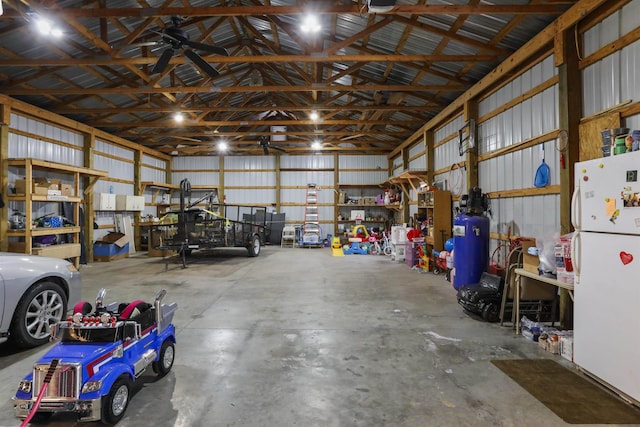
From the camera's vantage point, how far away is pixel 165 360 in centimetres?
266

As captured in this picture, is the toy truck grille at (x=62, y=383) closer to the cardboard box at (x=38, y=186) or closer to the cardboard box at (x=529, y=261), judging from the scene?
the cardboard box at (x=529, y=261)

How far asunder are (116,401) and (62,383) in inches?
13.7

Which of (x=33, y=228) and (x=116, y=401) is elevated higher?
(x=33, y=228)

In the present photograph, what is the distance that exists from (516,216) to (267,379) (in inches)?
180

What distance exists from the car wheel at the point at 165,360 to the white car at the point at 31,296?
1.53 metres

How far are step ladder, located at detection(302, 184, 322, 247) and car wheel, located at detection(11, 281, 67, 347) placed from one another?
9.48 metres

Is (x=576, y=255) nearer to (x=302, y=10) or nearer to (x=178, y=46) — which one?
(x=302, y=10)

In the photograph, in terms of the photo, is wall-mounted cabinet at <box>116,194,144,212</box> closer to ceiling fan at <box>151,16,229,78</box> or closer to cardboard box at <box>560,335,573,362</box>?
ceiling fan at <box>151,16,229,78</box>

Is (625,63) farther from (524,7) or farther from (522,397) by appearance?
(522,397)

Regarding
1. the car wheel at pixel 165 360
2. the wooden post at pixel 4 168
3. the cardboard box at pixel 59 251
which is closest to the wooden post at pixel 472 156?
the car wheel at pixel 165 360

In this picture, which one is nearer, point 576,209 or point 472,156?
point 576,209

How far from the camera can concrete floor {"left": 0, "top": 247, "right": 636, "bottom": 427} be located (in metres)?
2.15

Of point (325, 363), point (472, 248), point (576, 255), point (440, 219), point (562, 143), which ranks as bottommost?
point (325, 363)

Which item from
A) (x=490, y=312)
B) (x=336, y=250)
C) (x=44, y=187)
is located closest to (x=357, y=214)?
(x=336, y=250)
